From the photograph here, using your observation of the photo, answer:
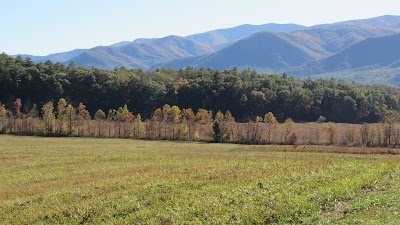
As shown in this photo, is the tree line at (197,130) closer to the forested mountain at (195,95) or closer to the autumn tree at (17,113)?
the autumn tree at (17,113)

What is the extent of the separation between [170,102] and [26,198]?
137 m

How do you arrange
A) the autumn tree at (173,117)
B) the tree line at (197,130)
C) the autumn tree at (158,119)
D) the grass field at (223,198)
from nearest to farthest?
the grass field at (223,198)
the tree line at (197,130)
the autumn tree at (158,119)
the autumn tree at (173,117)

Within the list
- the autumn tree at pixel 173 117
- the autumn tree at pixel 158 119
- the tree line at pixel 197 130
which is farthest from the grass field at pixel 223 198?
the autumn tree at pixel 173 117

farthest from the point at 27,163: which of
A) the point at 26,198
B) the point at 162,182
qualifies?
the point at 162,182

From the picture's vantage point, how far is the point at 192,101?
16775 centimetres

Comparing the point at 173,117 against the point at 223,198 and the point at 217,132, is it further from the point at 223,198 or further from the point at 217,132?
the point at 223,198

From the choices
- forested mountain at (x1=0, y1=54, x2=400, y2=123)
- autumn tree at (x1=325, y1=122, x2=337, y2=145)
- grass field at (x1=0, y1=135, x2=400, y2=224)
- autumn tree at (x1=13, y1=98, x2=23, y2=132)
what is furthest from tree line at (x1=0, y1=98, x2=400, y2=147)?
grass field at (x1=0, y1=135, x2=400, y2=224)

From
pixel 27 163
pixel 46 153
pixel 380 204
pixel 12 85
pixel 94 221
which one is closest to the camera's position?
pixel 380 204

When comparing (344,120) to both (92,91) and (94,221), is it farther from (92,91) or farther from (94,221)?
(94,221)

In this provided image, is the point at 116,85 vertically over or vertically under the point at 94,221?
over

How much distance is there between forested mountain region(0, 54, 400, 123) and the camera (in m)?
155

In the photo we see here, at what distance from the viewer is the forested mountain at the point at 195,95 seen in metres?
155

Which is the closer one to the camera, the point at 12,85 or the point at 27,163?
the point at 27,163

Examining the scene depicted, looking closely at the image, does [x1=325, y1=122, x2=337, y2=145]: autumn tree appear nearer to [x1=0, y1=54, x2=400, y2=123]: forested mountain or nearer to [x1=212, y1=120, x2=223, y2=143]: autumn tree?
[x1=212, y1=120, x2=223, y2=143]: autumn tree
